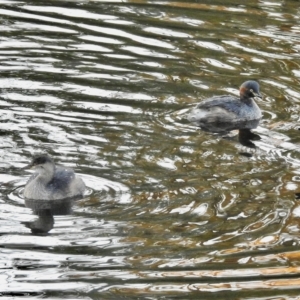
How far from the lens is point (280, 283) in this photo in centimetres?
1062

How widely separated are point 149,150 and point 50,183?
169cm

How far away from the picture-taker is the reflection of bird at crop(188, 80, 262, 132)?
15.5 metres

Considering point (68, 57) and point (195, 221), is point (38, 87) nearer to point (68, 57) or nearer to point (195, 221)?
point (68, 57)

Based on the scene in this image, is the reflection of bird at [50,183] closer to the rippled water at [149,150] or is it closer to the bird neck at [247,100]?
the rippled water at [149,150]

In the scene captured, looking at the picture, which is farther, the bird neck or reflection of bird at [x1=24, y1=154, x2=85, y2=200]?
the bird neck

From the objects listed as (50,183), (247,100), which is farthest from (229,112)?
(50,183)

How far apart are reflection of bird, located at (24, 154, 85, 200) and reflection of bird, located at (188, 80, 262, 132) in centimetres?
307

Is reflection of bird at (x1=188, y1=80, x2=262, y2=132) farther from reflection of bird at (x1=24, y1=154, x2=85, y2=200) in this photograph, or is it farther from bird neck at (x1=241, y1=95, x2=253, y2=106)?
reflection of bird at (x1=24, y1=154, x2=85, y2=200)

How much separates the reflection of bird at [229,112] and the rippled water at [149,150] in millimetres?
237

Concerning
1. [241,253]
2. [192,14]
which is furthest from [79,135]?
[192,14]

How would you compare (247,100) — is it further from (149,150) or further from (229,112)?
(149,150)

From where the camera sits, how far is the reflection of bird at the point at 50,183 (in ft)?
41.2

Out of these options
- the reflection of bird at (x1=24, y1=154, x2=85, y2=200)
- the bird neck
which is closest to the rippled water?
the reflection of bird at (x1=24, y1=154, x2=85, y2=200)

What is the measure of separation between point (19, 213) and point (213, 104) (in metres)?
4.28
